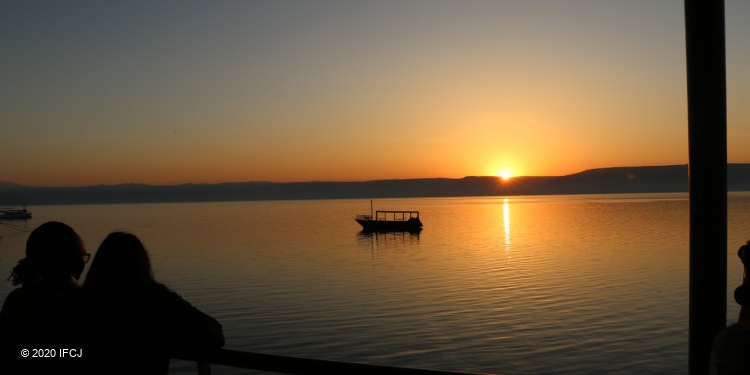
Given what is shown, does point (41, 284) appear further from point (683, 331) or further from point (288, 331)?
point (683, 331)

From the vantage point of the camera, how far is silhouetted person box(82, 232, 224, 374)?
3.47 m

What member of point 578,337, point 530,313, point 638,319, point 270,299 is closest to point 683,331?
point 638,319

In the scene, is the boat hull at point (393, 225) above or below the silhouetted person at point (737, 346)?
below

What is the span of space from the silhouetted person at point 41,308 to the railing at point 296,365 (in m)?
0.68

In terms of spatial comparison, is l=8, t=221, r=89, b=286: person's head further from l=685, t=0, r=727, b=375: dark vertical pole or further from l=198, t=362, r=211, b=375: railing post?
l=685, t=0, r=727, b=375: dark vertical pole

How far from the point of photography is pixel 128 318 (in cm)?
347

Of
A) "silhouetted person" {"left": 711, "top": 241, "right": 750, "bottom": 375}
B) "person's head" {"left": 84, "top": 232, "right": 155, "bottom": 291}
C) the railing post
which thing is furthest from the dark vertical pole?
"person's head" {"left": 84, "top": 232, "right": 155, "bottom": 291}

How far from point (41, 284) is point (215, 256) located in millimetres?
59069

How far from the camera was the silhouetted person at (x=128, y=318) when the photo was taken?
3.47m

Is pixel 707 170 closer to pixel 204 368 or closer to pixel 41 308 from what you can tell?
pixel 204 368

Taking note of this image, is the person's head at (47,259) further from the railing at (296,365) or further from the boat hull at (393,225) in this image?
the boat hull at (393,225)

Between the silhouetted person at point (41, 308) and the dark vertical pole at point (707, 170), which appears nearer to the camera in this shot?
the dark vertical pole at point (707, 170)

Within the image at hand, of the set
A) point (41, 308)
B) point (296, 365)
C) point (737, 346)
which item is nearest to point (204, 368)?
point (296, 365)

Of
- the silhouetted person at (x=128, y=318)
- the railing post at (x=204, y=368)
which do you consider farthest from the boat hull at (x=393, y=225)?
the silhouetted person at (x=128, y=318)
